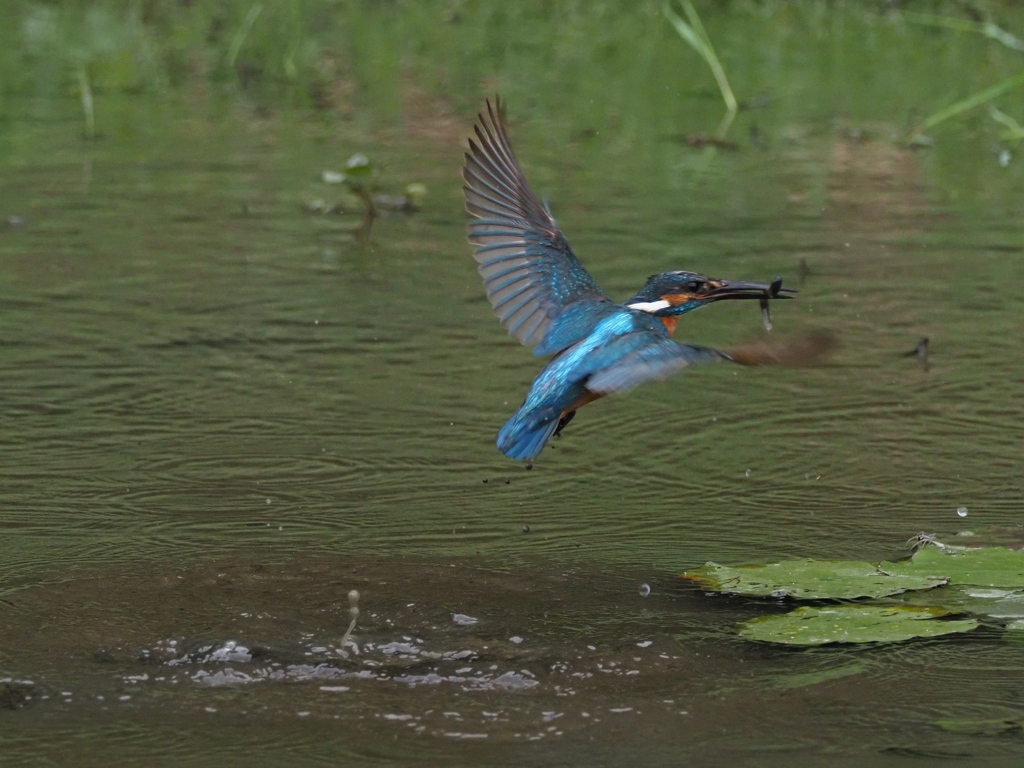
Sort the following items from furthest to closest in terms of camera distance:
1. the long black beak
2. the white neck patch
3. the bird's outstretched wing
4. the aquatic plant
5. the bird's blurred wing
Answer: the aquatic plant < the bird's outstretched wing < the white neck patch < the long black beak < the bird's blurred wing

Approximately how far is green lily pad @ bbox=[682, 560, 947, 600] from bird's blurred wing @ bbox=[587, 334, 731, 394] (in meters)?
0.57

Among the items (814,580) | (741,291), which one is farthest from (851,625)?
(741,291)

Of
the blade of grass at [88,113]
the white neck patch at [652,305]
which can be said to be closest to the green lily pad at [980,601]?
the white neck patch at [652,305]

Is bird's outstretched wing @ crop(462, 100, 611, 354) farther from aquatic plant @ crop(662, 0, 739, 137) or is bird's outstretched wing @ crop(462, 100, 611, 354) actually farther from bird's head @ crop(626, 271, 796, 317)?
aquatic plant @ crop(662, 0, 739, 137)

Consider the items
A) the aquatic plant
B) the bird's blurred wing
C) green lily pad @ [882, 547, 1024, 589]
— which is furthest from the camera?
the aquatic plant

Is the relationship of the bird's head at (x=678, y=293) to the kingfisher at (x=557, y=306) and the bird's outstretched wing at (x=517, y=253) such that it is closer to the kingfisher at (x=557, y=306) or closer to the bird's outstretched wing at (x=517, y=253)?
the kingfisher at (x=557, y=306)

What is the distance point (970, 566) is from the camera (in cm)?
427

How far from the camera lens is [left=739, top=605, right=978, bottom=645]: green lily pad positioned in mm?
3945

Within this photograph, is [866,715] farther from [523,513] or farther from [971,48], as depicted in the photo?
[971,48]

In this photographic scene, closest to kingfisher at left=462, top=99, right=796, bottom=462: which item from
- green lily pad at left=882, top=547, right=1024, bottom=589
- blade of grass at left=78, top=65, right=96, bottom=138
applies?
green lily pad at left=882, top=547, right=1024, bottom=589

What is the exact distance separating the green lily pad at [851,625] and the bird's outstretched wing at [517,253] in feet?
3.45

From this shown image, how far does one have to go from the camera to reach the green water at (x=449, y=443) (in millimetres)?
3666

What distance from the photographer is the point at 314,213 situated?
8352mm

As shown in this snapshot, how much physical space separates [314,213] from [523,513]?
384cm
